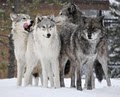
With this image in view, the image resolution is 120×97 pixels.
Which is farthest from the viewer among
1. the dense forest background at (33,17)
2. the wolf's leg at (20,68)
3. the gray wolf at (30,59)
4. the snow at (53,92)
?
the dense forest background at (33,17)

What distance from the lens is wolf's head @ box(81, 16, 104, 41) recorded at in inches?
332

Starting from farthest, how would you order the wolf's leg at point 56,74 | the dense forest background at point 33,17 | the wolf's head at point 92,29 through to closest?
the dense forest background at point 33,17 → the wolf's leg at point 56,74 → the wolf's head at point 92,29

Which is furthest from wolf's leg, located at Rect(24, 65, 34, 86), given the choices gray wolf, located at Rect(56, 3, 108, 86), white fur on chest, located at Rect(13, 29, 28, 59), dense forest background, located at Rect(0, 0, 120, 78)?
dense forest background, located at Rect(0, 0, 120, 78)

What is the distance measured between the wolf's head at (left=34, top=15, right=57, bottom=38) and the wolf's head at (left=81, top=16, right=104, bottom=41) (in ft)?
2.12

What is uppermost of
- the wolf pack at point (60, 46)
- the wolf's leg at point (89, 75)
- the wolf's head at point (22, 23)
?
the wolf's head at point (22, 23)

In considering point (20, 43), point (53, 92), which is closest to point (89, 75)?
point (53, 92)

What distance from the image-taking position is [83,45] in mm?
8656

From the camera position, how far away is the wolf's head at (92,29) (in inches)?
332

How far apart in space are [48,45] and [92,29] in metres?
Answer: 1.03

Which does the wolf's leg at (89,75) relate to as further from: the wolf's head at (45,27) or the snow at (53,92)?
the wolf's head at (45,27)

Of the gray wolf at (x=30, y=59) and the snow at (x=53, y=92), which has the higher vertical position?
the gray wolf at (x=30, y=59)

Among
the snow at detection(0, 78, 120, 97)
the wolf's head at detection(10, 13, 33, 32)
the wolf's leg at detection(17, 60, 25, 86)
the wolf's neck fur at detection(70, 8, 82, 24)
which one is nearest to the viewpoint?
the snow at detection(0, 78, 120, 97)

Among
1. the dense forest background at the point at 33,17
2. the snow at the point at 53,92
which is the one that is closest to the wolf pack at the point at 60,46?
the snow at the point at 53,92

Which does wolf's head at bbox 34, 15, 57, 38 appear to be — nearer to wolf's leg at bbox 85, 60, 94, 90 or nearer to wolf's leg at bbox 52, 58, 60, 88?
wolf's leg at bbox 52, 58, 60, 88
